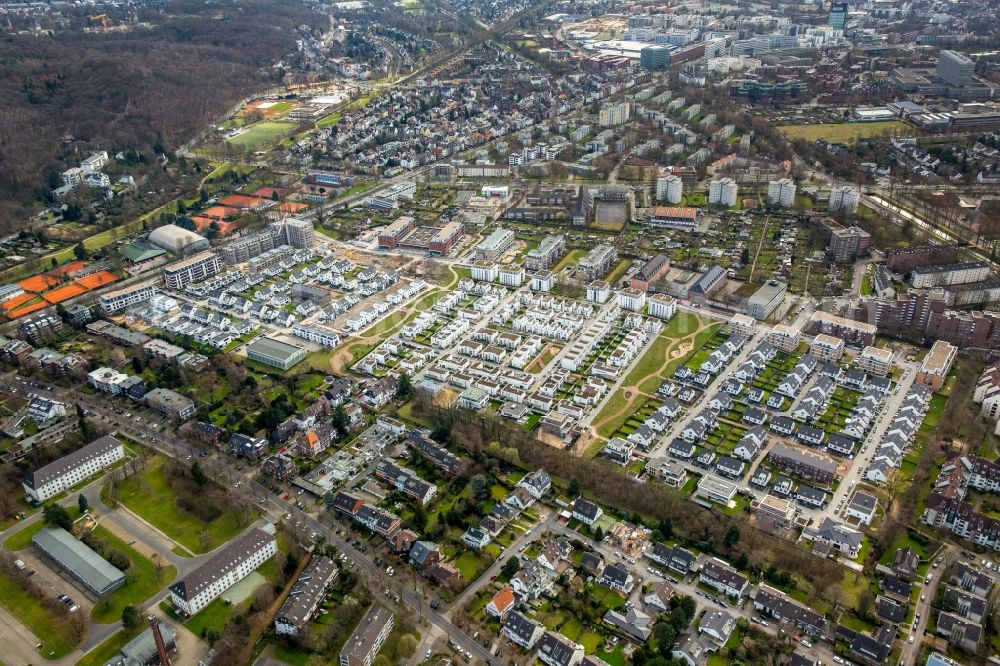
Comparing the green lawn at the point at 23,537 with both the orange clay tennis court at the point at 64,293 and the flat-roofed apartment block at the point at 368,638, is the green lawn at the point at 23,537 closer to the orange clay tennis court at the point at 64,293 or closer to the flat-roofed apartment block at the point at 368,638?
the flat-roofed apartment block at the point at 368,638

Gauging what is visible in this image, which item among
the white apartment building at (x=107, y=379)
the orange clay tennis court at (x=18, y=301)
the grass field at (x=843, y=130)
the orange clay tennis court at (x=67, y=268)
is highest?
the grass field at (x=843, y=130)

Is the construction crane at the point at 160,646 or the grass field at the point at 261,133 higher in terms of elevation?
the grass field at the point at 261,133

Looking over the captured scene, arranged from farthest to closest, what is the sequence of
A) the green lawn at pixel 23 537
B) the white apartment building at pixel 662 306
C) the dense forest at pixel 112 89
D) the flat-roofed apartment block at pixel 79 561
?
the dense forest at pixel 112 89
the white apartment building at pixel 662 306
the green lawn at pixel 23 537
the flat-roofed apartment block at pixel 79 561

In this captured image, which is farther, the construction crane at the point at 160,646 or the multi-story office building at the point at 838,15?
the multi-story office building at the point at 838,15

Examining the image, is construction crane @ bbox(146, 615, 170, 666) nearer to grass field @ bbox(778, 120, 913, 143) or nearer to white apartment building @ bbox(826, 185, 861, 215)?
white apartment building @ bbox(826, 185, 861, 215)

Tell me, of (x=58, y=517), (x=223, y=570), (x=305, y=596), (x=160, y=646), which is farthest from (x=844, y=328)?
(x=58, y=517)

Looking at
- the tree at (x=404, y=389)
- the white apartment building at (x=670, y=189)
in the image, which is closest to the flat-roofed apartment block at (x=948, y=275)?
the white apartment building at (x=670, y=189)

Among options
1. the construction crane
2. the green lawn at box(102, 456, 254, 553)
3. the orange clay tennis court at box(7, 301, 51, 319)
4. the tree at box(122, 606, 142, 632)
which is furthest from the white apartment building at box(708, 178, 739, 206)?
the construction crane
